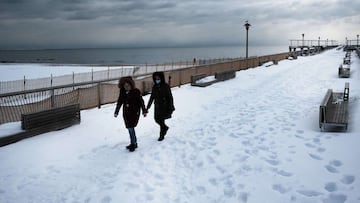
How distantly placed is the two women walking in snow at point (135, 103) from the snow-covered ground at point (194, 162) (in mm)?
458

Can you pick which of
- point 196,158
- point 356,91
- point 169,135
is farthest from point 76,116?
point 356,91

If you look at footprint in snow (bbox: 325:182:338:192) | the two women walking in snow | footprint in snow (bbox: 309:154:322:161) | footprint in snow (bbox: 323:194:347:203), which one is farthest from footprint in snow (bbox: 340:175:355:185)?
the two women walking in snow

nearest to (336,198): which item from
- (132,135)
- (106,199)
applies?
(106,199)

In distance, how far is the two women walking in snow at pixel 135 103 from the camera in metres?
6.42

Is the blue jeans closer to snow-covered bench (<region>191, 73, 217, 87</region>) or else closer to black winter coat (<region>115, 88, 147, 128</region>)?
black winter coat (<region>115, 88, 147, 128</region>)

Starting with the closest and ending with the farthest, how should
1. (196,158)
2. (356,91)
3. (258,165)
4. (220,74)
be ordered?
(258,165) < (196,158) < (356,91) < (220,74)

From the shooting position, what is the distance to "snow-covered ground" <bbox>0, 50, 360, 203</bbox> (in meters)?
4.69

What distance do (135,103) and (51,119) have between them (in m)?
2.50

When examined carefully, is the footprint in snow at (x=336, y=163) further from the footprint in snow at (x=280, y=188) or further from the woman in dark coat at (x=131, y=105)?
the woman in dark coat at (x=131, y=105)

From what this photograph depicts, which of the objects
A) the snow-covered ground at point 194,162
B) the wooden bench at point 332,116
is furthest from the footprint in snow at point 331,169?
the wooden bench at point 332,116

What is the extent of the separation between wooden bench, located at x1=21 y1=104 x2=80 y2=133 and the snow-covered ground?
0.80 ft

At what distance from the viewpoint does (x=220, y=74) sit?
56.3 feet

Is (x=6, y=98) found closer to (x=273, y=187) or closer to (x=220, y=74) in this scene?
(x=273, y=187)

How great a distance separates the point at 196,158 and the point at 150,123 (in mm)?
2919
